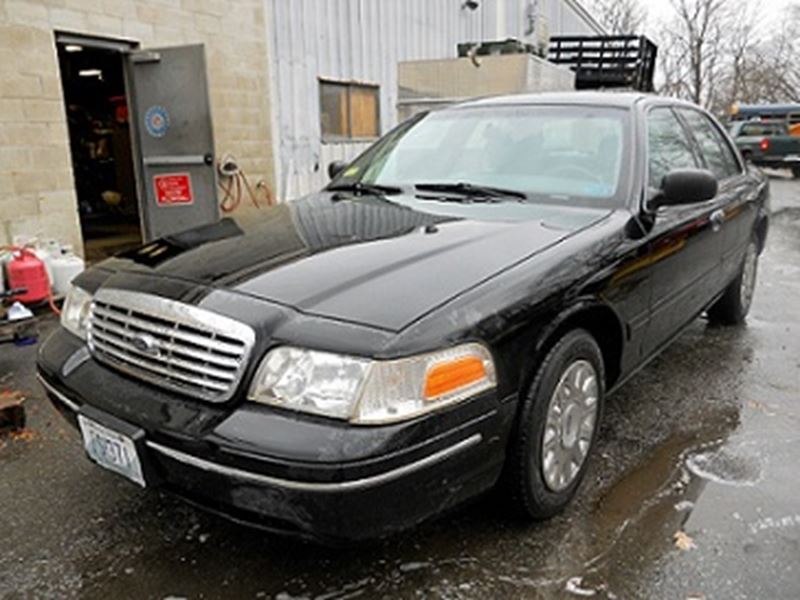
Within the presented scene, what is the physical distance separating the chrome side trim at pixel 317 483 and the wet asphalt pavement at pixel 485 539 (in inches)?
3.9

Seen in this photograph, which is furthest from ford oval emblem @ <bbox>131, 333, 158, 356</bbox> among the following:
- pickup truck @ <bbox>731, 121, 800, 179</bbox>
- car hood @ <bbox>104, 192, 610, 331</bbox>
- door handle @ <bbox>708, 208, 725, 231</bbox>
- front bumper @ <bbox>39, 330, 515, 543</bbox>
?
pickup truck @ <bbox>731, 121, 800, 179</bbox>

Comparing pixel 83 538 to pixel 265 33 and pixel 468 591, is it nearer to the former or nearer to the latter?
pixel 468 591

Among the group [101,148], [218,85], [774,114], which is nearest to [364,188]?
[218,85]

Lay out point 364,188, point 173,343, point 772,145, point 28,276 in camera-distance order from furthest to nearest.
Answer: point 772,145 → point 28,276 → point 364,188 → point 173,343

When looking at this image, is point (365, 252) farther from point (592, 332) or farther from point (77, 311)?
point (77, 311)

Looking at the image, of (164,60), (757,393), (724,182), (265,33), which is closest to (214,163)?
(164,60)

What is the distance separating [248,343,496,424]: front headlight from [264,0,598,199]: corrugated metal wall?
737 centimetres

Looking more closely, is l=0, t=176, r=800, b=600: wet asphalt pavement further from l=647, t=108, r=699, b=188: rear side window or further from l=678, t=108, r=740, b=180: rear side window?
l=678, t=108, r=740, b=180: rear side window

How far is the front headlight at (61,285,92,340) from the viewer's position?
2527 millimetres

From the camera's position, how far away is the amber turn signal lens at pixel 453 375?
6.15ft

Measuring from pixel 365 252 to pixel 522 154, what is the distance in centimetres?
125

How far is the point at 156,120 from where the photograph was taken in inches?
277

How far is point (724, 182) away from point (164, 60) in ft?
17.5

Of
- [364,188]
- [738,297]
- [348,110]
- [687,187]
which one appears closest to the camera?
[687,187]
